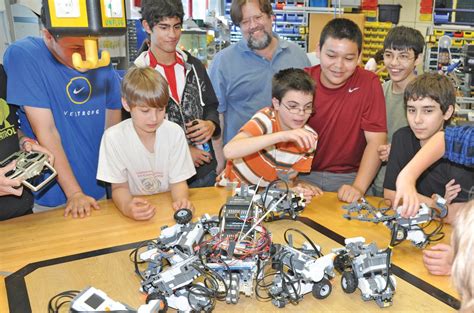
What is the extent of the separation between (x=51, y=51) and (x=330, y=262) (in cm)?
142

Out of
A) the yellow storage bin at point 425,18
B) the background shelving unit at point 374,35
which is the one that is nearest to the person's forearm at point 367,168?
the background shelving unit at point 374,35

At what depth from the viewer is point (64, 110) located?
1.92 metres

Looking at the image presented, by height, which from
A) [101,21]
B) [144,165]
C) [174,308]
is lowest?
[174,308]

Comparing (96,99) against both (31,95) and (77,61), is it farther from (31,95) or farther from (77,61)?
(77,61)

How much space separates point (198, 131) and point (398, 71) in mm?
1122

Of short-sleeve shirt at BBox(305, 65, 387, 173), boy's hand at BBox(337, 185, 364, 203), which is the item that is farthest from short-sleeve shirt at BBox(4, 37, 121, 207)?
boy's hand at BBox(337, 185, 364, 203)

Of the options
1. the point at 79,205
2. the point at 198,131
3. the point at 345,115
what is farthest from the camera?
the point at 198,131

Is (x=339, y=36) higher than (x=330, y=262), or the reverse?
(x=339, y=36)

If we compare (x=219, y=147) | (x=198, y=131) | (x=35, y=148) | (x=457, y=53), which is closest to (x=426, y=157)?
(x=198, y=131)

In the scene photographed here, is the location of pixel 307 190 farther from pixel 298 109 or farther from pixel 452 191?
pixel 452 191

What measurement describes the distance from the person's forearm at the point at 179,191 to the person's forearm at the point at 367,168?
78 cm

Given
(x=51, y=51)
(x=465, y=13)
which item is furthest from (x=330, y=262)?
(x=465, y=13)

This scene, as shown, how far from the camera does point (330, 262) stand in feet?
4.07

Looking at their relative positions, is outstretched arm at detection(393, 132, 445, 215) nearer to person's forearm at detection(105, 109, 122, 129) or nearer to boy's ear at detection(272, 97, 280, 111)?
boy's ear at detection(272, 97, 280, 111)
